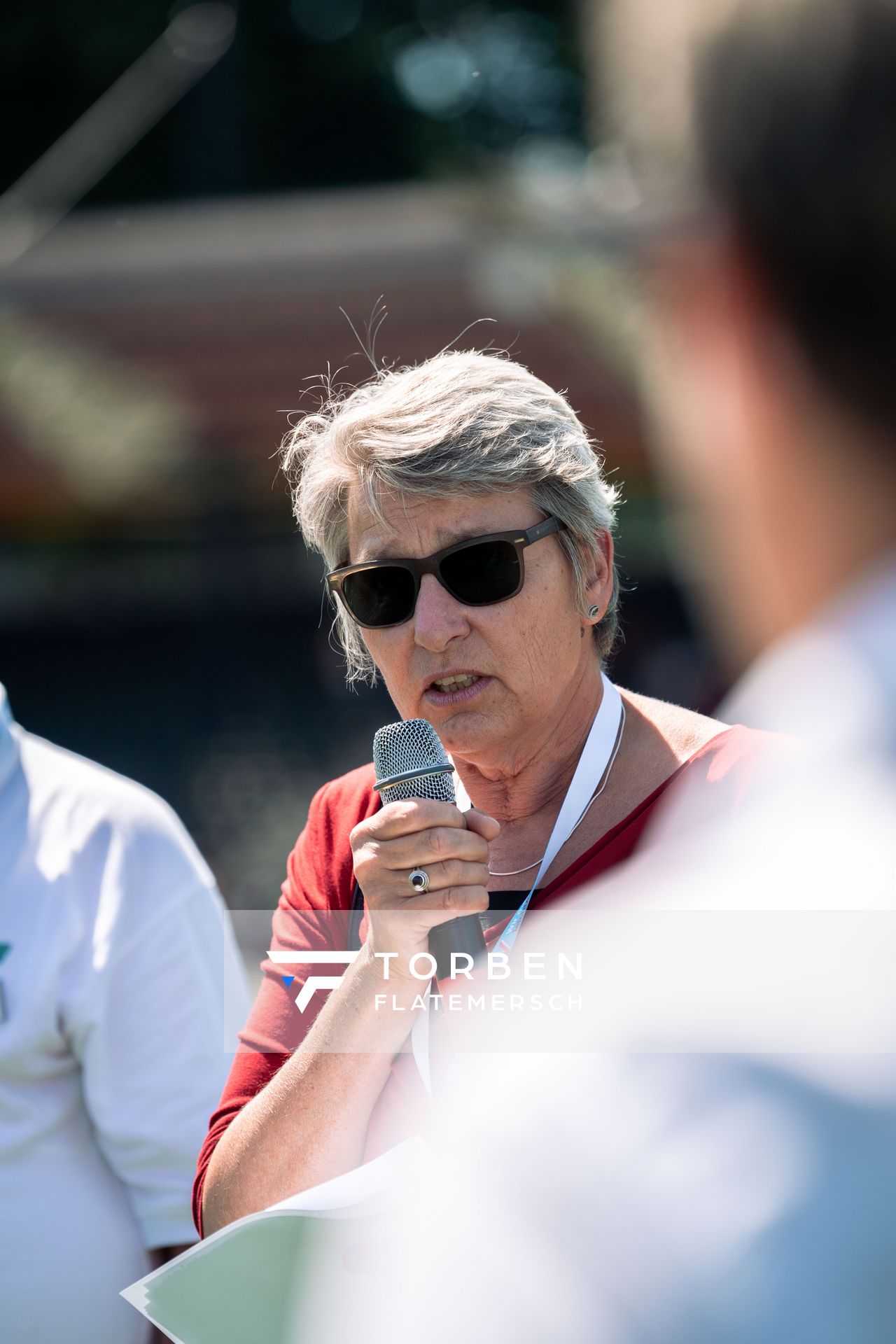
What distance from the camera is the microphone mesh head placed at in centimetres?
179

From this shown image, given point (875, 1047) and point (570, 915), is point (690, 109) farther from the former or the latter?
point (570, 915)

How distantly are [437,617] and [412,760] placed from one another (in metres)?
0.30

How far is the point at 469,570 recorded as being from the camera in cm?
201

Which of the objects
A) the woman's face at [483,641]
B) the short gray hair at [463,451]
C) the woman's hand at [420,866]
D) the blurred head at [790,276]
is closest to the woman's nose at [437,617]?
the woman's face at [483,641]

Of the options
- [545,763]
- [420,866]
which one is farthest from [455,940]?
[545,763]

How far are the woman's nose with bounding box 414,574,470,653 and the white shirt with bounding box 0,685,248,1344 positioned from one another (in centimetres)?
70

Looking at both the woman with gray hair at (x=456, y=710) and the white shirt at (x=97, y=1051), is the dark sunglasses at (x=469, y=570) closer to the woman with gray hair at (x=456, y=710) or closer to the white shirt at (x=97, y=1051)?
the woman with gray hair at (x=456, y=710)

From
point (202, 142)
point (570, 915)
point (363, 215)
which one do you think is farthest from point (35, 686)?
point (570, 915)

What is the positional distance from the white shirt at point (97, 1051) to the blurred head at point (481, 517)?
0.60 meters

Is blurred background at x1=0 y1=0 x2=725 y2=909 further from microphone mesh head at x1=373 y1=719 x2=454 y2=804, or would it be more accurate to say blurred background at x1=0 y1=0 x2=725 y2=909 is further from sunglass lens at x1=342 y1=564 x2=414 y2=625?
microphone mesh head at x1=373 y1=719 x2=454 y2=804

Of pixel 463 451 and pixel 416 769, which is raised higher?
pixel 463 451

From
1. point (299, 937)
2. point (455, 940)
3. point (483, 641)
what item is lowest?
point (299, 937)

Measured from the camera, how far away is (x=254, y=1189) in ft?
6.02

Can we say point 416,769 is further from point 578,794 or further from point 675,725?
point 675,725
